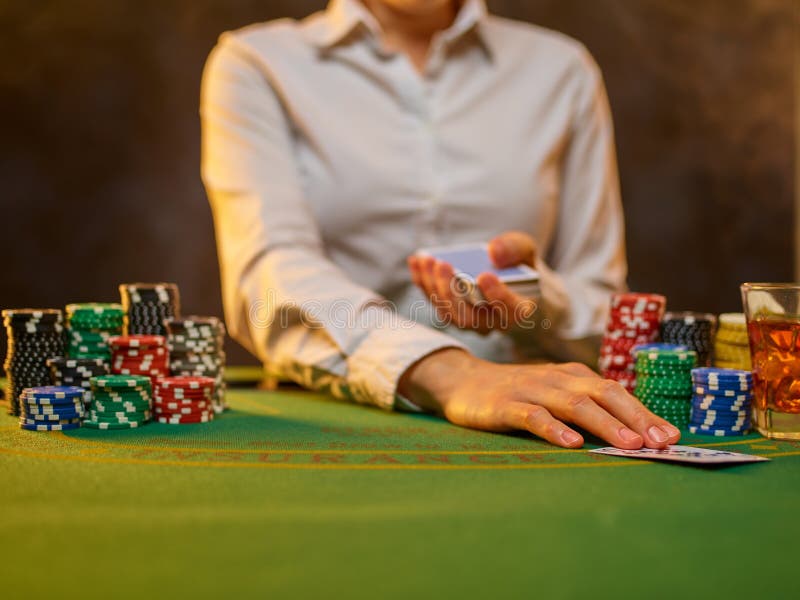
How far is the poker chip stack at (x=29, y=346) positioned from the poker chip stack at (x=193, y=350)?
25cm

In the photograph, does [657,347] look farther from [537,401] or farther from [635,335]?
[537,401]

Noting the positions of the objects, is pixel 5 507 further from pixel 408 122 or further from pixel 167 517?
pixel 408 122

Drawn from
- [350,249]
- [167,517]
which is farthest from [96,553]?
[350,249]

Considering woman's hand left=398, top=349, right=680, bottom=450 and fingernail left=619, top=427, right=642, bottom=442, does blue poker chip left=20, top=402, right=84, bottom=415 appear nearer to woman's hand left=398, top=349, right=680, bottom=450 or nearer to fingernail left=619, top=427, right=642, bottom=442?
woman's hand left=398, top=349, right=680, bottom=450

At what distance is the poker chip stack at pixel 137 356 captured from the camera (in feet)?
6.43

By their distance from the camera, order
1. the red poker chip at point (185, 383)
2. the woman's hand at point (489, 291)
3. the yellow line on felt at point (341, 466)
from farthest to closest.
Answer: the woman's hand at point (489, 291), the red poker chip at point (185, 383), the yellow line on felt at point (341, 466)

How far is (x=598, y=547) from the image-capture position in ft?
3.33

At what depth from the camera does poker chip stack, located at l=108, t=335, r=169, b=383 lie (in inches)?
77.2

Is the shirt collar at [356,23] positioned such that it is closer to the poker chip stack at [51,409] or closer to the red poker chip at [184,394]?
the red poker chip at [184,394]

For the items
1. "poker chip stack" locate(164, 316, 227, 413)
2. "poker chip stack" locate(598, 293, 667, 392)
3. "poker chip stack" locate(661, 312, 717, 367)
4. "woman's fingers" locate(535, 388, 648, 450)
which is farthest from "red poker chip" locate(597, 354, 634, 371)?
"poker chip stack" locate(164, 316, 227, 413)

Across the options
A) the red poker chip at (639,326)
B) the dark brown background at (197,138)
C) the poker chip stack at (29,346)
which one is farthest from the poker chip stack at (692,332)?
the dark brown background at (197,138)

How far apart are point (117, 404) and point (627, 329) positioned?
1150mm

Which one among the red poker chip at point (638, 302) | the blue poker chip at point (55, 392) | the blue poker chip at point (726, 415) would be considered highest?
the red poker chip at point (638, 302)

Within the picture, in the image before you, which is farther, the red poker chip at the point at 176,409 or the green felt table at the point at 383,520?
the red poker chip at the point at 176,409
